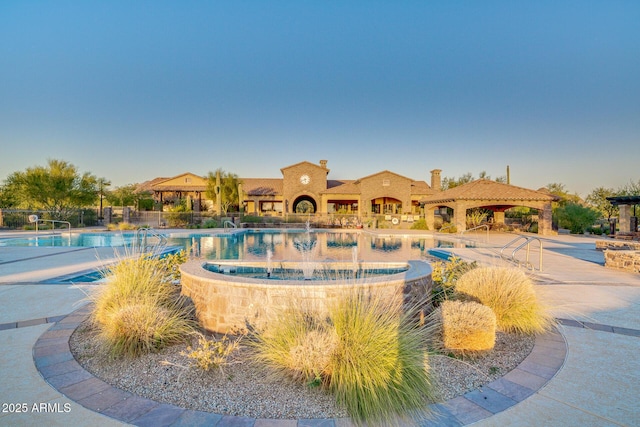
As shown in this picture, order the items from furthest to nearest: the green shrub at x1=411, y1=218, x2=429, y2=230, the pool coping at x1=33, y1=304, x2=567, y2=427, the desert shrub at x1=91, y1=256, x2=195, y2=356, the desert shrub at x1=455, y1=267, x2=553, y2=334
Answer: the green shrub at x1=411, y1=218, x2=429, y2=230 < the desert shrub at x1=455, y1=267, x2=553, y2=334 < the desert shrub at x1=91, y1=256, x2=195, y2=356 < the pool coping at x1=33, y1=304, x2=567, y2=427

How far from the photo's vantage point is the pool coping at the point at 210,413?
2.35m

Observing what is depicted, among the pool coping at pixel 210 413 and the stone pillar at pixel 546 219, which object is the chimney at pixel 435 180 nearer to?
the stone pillar at pixel 546 219

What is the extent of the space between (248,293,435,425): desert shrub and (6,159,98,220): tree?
27045 millimetres

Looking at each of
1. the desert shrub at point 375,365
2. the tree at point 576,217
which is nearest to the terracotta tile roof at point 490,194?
the tree at point 576,217

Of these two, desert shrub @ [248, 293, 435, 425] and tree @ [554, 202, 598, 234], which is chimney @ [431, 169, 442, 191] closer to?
tree @ [554, 202, 598, 234]

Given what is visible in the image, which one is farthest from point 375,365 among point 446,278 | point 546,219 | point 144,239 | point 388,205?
point 388,205

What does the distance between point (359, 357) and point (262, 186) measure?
3444 centimetres

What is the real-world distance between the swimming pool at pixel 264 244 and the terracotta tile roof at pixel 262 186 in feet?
38.2

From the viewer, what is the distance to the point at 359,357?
8.85 feet

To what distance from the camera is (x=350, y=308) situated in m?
2.98

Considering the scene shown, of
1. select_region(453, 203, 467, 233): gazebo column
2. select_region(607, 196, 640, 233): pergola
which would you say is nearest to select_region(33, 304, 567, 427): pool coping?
select_region(607, 196, 640, 233): pergola

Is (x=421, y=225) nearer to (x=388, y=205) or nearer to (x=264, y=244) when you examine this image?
(x=388, y=205)

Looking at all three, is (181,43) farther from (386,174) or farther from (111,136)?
(386,174)

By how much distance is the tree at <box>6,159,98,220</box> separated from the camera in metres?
22.8
